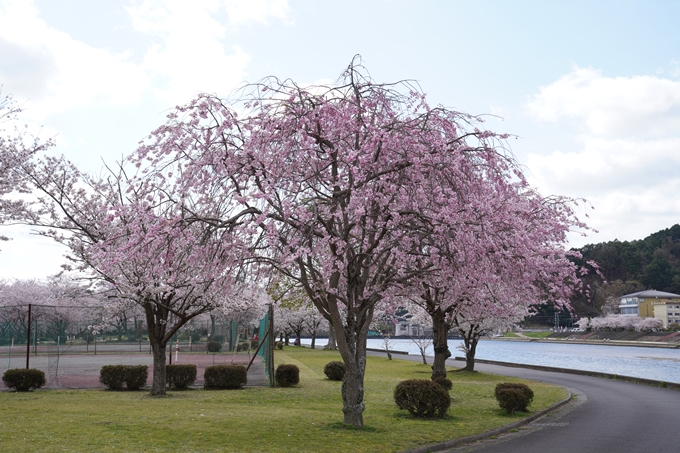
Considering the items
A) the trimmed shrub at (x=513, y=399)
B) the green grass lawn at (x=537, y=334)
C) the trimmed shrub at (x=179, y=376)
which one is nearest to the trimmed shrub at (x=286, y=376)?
the trimmed shrub at (x=179, y=376)

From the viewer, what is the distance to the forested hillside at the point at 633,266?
419 ft

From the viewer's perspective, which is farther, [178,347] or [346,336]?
[178,347]

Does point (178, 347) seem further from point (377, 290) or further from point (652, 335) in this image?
point (652, 335)

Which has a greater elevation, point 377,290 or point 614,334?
point 377,290

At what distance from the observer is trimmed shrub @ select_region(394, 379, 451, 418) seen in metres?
14.6

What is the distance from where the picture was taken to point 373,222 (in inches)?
479

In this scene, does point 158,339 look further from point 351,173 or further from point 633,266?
point 633,266

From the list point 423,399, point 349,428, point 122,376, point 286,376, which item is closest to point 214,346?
point 286,376

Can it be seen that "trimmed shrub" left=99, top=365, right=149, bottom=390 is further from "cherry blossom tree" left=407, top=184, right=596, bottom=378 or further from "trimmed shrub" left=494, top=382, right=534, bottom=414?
"trimmed shrub" left=494, top=382, right=534, bottom=414

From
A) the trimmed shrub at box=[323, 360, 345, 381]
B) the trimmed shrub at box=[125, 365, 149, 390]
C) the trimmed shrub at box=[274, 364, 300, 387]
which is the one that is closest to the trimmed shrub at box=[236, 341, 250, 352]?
the trimmed shrub at box=[323, 360, 345, 381]

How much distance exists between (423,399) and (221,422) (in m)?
4.87

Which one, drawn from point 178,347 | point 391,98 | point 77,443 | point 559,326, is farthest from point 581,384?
point 559,326

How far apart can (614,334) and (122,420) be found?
117 m

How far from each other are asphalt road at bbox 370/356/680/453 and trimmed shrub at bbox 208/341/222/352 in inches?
596
